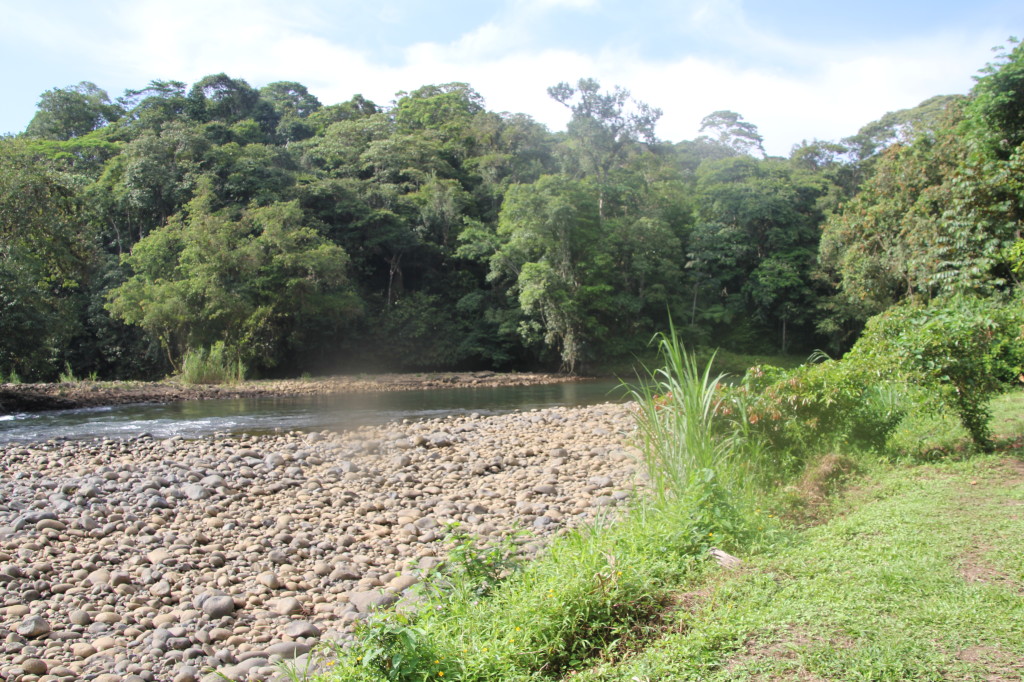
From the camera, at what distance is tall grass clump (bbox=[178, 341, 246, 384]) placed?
21.6 meters

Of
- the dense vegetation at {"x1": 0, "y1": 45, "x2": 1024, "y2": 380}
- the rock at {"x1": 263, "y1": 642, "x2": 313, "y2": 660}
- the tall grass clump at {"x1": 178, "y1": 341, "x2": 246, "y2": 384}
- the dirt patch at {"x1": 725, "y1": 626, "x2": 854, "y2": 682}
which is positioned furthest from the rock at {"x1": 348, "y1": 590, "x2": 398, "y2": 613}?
the tall grass clump at {"x1": 178, "y1": 341, "x2": 246, "y2": 384}

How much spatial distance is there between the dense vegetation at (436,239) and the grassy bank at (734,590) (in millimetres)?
11988

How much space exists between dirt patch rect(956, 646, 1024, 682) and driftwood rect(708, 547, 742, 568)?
116 centimetres

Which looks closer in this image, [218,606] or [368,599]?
[218,606]

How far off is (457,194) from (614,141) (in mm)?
10507

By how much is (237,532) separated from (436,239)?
26420 mm

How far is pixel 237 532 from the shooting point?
612 centimetres

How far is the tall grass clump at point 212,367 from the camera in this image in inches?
849

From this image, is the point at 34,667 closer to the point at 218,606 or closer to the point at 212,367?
the point at 218,606

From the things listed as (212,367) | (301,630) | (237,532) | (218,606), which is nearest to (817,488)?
(301,630)

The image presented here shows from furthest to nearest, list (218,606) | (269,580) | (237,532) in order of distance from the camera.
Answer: (237,532)
(269,580)
(218,606)

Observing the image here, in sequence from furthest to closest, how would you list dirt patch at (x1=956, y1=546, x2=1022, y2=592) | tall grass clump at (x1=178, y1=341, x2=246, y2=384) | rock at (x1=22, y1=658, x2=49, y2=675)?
tall grass clump at (x1=178, y1=341, x2=246, y2=384) → rock at (x1=22, y1=658, x2=49, y2=675) → dirt patch at (x1=956, y1=546, x2=1022, y2=592)

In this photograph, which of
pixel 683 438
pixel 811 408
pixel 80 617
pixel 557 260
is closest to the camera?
pixel 80 617

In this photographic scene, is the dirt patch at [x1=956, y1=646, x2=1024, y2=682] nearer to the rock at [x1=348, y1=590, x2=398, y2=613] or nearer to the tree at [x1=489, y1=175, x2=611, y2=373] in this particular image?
the rock at [x1=348, y1=590, x2=398, y2=613]
